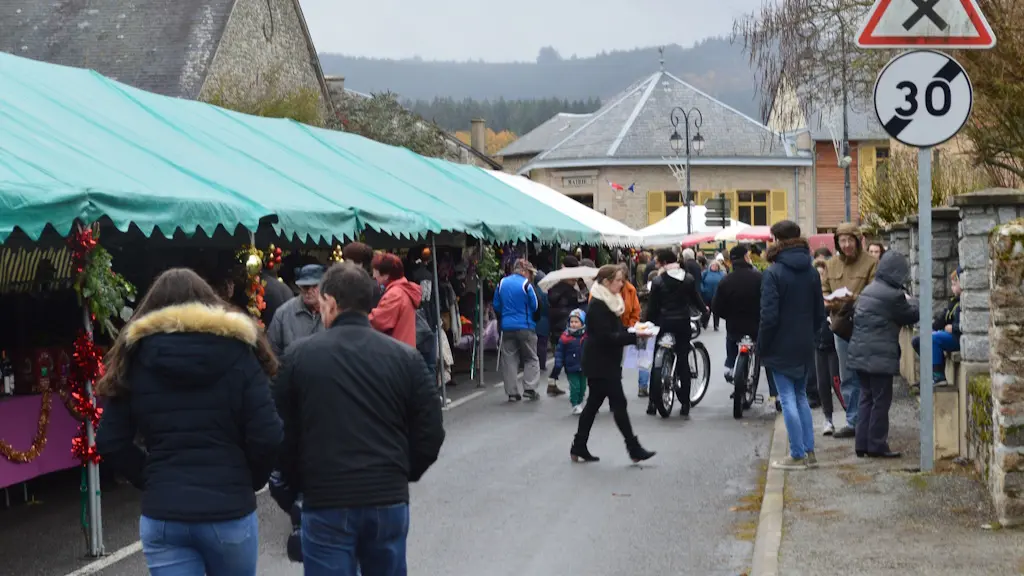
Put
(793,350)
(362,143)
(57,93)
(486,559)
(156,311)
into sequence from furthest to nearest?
(362,143) < (57,93) < (793,350) < (486,559) < (156,311)

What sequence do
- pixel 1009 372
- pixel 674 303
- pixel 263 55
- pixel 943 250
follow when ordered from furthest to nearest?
pixel 263 55
pixel 674 303
pixel 943 250
pixel 1009 372

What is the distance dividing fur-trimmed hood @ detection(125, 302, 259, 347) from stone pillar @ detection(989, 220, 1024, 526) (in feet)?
16.2

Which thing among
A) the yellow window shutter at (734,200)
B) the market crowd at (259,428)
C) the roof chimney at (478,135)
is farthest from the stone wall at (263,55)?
the roof chimney at (478,135)

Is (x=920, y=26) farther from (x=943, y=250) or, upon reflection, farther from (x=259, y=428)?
(x=943, y=250)

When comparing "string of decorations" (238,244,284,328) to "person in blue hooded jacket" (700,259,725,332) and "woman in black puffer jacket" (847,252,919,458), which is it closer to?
"woman in black puffer jacket" (847,252,919,458)

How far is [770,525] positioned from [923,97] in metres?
2.82

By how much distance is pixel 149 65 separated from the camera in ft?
118

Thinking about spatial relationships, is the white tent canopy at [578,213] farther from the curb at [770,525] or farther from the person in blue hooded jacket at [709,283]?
the curb at [770,525]

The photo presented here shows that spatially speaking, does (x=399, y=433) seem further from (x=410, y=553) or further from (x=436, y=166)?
(x=436, y=166)

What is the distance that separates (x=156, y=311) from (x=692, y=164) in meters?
60.7

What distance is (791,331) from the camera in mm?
10531

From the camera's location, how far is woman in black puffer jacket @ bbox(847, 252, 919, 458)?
10.6 m

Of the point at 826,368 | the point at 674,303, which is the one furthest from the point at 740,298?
the point at 826,368

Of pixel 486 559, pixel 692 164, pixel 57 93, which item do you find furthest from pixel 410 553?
pixel 692 164
